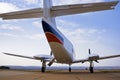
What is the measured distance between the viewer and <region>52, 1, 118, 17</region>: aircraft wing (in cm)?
1228

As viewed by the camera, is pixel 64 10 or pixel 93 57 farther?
pixel 93 57

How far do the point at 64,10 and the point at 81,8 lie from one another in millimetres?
1696

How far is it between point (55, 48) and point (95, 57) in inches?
181

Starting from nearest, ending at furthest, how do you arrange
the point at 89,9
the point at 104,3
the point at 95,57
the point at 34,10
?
the point at 104,3 → the point at 89,9 → the point at 34,10 → the point at 95,57

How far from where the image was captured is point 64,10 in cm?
1548

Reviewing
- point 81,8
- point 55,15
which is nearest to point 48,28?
point 55,15

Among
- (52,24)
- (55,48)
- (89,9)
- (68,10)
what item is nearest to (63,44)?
(55,48)

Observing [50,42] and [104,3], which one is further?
[50,42]

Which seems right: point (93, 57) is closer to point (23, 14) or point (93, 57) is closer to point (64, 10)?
point (64, 10)

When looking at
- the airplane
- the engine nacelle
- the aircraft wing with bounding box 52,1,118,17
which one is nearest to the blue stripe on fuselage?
the airplane

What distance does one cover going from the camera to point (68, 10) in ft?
48.9

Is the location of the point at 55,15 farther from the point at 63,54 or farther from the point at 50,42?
the point at 63,54

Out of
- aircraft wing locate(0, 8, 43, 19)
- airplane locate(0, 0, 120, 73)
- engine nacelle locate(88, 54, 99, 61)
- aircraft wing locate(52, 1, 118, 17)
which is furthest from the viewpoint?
engine nacelle locate(88, 54, 99, 61)

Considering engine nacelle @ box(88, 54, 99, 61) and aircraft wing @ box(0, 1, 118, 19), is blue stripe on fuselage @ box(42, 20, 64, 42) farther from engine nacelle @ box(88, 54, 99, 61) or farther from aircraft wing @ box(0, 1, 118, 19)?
engine nacelle @ box(88, 54, 99, 61)
